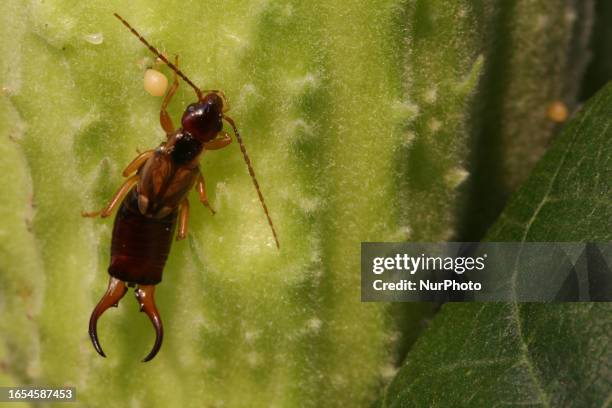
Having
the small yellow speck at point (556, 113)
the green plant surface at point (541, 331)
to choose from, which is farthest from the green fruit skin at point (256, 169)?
the small yellow speck at point (556, 113)

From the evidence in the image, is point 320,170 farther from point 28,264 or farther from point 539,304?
point 28,264

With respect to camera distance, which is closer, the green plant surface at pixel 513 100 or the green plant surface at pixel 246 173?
the green plant surface at pixel 246 173

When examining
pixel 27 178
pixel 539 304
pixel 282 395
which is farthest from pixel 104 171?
pixel 539 304

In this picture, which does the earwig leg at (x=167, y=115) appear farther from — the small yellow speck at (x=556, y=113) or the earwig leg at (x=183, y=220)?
the small yellow speck at (x=556, y=113)

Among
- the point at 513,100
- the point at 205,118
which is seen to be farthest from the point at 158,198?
the point at 513,100

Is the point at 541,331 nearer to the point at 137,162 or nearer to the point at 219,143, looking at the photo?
the point at 219,143
